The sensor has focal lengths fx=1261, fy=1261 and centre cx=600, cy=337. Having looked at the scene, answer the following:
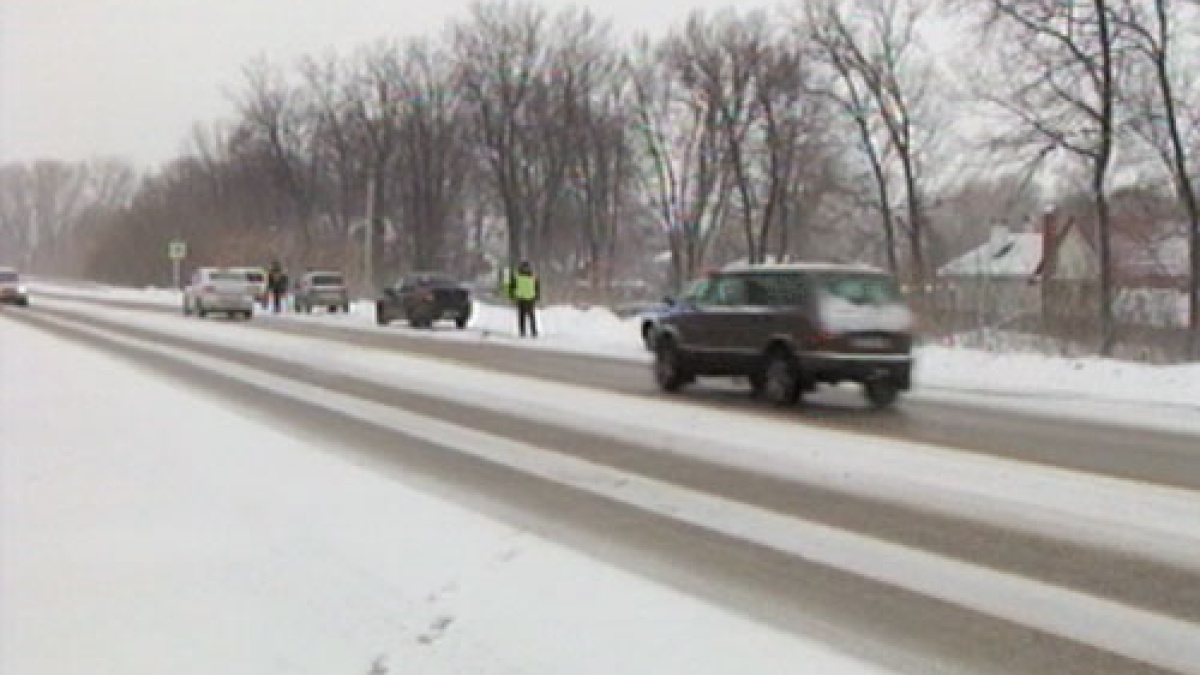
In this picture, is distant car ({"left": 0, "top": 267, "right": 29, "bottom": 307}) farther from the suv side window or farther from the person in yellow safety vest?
the suv side window

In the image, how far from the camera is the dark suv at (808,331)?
1596cm

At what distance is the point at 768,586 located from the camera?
693 cm

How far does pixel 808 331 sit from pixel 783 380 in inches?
29.2

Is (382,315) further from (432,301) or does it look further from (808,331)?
(808,331)

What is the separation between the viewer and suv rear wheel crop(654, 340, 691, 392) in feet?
59.5

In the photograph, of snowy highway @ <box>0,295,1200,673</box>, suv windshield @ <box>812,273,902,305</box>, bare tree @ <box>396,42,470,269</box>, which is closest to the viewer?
snowy highway @ <box>0,295,1200,673</box>

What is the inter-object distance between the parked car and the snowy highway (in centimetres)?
3284

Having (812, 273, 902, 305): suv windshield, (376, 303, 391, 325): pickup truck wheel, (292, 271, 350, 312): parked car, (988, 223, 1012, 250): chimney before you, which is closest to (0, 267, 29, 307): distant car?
(292, 271, 350, 312): parked car

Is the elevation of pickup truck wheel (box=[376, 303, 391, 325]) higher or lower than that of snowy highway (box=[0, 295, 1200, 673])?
higher

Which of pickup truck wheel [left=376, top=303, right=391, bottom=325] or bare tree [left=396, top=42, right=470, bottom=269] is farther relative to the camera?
bare tree [left=396, top=42, right=470, bottom=269]

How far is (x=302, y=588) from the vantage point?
6.59m

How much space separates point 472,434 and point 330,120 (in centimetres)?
8244

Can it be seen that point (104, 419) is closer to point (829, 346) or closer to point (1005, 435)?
point (829, 346)

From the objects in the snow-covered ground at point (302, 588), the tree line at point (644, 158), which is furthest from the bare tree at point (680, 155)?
the snow-covered ground at point (302, 588)
